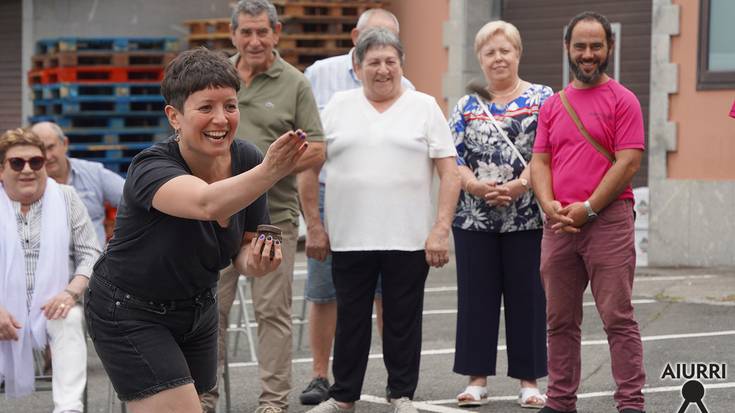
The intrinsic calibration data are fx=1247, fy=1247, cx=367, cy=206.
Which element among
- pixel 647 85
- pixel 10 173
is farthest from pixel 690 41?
pixel 10 173

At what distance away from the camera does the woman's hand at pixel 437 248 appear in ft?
20.8

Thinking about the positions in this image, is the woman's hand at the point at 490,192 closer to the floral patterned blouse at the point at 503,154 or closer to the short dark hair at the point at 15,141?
the floral patterned blouse at the point at 503,154

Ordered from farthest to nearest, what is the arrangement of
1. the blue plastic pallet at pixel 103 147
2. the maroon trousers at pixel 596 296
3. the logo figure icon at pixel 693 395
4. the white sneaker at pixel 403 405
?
the blue plastic pallet at pixel 103 147, the white sneaker at pixel 403 405, the logo figure icon at pixel 693 395, the maroon trousers at pixel 596 296

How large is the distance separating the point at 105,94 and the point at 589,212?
9.86 metres

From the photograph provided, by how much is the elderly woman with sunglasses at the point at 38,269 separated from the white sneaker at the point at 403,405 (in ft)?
5.29

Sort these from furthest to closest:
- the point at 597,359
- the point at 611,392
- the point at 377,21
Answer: the point at 597,359 < the point at 377,21 < the point at 611,392

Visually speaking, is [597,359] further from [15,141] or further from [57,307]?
[15,141]

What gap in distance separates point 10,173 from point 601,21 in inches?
127

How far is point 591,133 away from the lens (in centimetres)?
595

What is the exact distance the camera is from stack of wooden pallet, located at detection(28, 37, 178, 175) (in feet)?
Result: 47.8

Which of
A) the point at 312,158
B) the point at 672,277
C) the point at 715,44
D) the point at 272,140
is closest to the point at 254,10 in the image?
the point at 272,140

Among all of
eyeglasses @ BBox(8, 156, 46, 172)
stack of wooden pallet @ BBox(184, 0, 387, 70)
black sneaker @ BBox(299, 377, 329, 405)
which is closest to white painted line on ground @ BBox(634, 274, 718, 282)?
black sneaker @ BBox(299, 377, 329, 405)

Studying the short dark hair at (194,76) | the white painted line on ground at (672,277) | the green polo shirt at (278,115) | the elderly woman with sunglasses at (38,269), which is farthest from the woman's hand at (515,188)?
the white painted line on ground at (672,277)

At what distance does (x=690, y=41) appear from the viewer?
1188 cm
